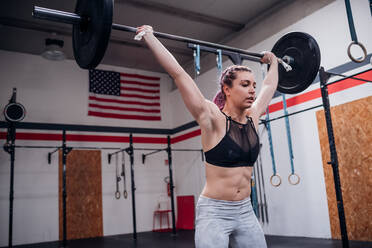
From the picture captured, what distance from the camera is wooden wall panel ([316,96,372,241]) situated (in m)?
4.49

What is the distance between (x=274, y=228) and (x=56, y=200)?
433 cm

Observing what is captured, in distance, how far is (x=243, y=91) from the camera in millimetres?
1798

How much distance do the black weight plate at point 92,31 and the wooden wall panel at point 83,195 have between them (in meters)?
5.60

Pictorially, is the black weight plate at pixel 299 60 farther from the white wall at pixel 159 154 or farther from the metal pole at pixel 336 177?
the white wall at pixel 159 154

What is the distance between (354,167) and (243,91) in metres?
3.55

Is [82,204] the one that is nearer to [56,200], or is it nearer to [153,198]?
[56,200]

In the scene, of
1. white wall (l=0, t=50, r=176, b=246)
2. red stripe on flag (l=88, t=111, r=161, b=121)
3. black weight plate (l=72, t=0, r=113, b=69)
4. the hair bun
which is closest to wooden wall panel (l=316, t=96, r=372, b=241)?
the hair bun

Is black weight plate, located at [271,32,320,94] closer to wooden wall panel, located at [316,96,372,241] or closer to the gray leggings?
the gray leggings

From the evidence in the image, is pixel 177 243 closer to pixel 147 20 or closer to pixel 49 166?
pixel 49 166

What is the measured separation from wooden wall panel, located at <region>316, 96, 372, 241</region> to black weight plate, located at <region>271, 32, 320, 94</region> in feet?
7.30

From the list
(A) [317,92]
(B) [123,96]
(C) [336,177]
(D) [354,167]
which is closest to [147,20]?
(B) [123,96]

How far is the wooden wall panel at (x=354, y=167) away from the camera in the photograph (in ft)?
14.7

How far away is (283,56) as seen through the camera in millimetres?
2943

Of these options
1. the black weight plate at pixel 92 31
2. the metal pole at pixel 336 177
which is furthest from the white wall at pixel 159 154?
the black weight plate at pixel 92 31
